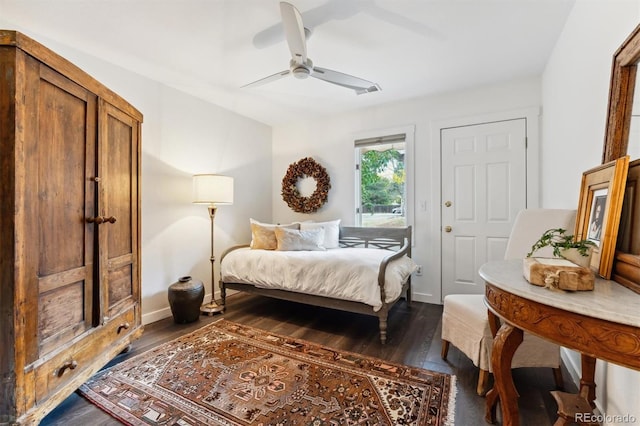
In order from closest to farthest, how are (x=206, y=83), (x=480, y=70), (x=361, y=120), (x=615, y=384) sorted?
(x=615, y=384) < (x=480, y=70) < (x=206, y=83) < (x=361, y=120)

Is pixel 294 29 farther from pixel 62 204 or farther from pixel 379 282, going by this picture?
pixel 379 282

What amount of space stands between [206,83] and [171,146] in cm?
77

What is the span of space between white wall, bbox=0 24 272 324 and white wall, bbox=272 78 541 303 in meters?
0.72

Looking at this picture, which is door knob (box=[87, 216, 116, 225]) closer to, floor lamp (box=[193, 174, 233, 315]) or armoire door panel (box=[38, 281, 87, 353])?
armoire door panel (box=[38, 281, 87, 353])

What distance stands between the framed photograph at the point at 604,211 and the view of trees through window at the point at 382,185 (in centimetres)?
232

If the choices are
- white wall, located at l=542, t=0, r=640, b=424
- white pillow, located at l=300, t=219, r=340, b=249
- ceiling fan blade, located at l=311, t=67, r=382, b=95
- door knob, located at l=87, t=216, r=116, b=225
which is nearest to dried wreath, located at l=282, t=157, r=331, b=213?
white pillow, located at l=300, t=219, r=340, b=249

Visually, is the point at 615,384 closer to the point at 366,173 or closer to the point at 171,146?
the point at 366,173

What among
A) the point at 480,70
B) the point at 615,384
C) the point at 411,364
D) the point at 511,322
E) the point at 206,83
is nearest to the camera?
the point at 511,322

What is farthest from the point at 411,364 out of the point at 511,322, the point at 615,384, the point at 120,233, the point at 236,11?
the point at 236,11

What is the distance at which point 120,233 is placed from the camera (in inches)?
76.9

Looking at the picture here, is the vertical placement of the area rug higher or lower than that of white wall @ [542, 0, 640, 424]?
lower

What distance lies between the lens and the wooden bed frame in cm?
236

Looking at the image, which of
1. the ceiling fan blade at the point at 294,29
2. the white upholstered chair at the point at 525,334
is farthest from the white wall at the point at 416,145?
the ceiling fan blade at the point at 294,29

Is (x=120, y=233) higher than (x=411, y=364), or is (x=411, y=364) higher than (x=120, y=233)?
(x=120, y=233)
